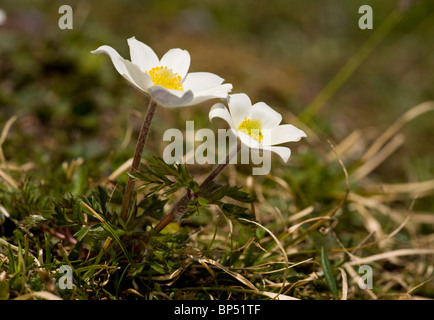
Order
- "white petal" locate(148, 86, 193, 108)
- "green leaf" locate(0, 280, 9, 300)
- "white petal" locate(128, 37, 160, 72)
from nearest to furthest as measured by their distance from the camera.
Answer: "white petal" locate(148, 86, 193, 108), "green leaf" locate(0, 280, 9, 300), "white petal" locate(128, 37, 160, 72)

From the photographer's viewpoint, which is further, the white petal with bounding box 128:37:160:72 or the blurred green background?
the blurred green background

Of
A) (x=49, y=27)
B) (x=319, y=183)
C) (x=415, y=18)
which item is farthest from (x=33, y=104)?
(x=415, y=18)

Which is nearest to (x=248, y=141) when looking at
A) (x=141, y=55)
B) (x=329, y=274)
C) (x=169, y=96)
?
(x=169, y=96)

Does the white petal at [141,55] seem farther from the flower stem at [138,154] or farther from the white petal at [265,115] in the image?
the white petal at [265,115]

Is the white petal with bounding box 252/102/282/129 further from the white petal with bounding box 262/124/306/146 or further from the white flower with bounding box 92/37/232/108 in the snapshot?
the white flower with bounding box 92/37/232/108

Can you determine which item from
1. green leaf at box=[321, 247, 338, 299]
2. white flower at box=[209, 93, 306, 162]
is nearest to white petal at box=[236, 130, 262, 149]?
white flower at box=[209, 93, 306, 162]

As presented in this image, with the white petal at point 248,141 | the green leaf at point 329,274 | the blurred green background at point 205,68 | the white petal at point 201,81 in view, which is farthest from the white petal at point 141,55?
the green leaf at point 329,274

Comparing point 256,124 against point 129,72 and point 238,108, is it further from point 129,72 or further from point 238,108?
point 129,72

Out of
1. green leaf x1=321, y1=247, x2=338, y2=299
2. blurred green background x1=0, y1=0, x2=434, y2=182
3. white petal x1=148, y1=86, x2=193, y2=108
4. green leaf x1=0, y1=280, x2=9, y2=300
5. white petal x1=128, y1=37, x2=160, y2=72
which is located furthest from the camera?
blurred green background x1=0, y1=0, x2=434, y2=182
